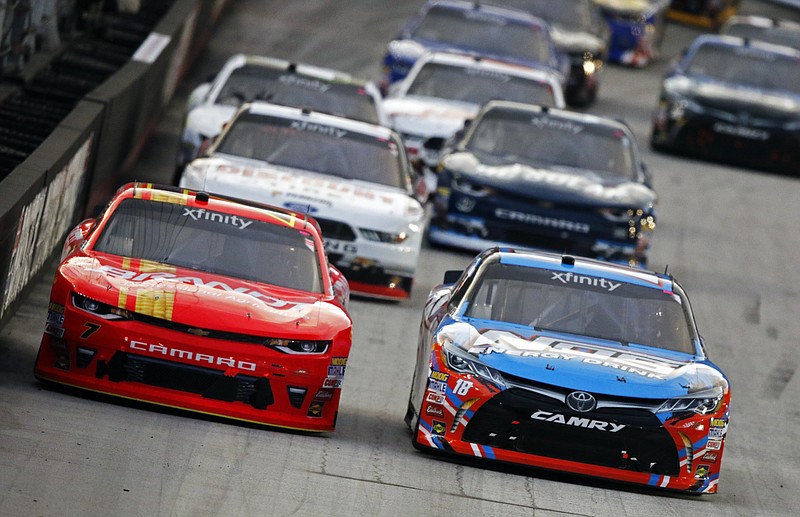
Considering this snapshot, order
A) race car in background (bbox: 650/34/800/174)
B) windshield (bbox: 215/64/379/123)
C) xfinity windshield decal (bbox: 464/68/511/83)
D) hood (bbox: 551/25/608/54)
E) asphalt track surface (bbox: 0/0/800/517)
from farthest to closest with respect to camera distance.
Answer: hood (bbox: 551/25/608/54) → race car in background (bbox: 650/34/800/174) → xfinity windshield decal (bbox: 464/68/511/83) → windshield (bbox: 215/64/379/123) → asphalt track surface (bbox: 0/0/800/517)

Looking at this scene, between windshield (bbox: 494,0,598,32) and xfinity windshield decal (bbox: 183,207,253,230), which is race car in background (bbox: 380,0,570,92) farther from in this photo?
xfinity windshield decal (bbox: 183,207,253,230)

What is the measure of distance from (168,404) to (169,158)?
34.9 feet

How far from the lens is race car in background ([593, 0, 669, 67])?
30.5 m

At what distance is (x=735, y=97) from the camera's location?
23.5 metres

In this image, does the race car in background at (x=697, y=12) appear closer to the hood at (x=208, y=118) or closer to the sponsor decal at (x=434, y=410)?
the hood at (x=208, y=118)

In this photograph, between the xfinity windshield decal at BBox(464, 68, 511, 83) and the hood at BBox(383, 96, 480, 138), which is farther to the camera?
the xfinity windshield decal at BBox(464, 68, 511, 83)

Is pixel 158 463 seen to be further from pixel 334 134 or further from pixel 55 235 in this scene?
pixel 334 134

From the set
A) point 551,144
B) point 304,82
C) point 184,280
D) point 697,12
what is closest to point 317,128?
point 304,82

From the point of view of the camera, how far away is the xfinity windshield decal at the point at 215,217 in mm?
11180

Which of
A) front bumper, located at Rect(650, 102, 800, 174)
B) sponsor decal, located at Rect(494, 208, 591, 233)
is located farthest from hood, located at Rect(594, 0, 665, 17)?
sponsor decal, located at Rect(494, 208, 591, 233)

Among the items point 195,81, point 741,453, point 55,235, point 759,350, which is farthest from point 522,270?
→ point 195,81

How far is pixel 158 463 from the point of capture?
884 cm

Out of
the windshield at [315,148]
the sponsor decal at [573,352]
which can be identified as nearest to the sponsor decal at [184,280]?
the sponsor decal at [573,352]

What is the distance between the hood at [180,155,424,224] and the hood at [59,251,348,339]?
421 centimetres
